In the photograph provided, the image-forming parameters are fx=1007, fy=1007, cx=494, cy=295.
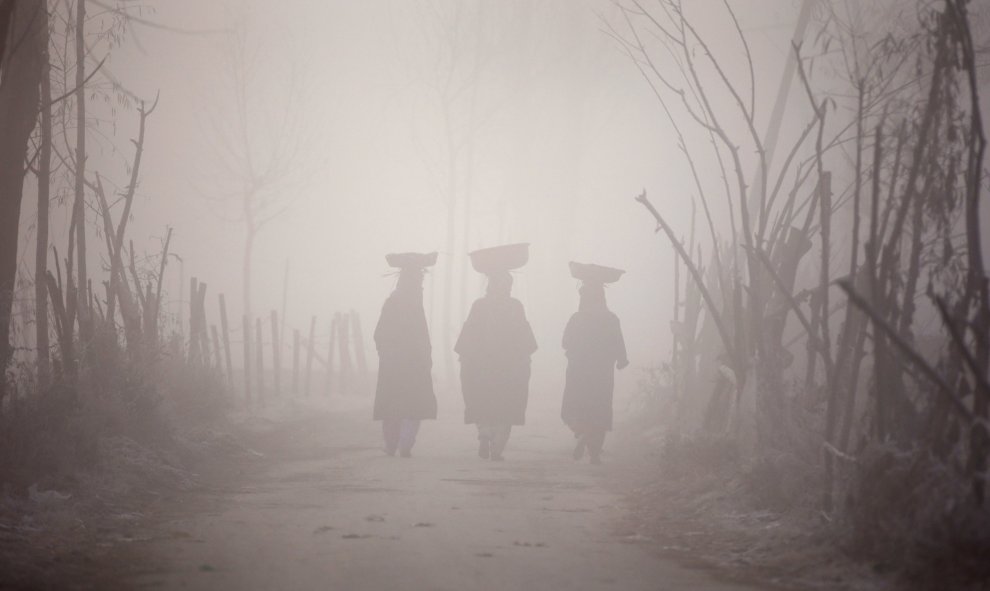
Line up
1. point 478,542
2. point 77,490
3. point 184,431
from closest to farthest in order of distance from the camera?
point 478,542
point 77,490
point 184,431

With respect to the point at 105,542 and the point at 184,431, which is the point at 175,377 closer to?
the point at 184,431

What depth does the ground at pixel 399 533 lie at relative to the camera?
5125 mm

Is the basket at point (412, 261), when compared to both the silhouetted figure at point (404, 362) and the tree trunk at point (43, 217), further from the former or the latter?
the tree trunk at point (43, 217)

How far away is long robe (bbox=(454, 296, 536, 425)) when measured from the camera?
1263cm

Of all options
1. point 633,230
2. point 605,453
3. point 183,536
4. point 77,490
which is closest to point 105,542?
point 183,536

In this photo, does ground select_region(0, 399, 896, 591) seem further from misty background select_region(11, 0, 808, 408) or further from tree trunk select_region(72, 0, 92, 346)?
misty background select_region(11, 0, 808, 408)

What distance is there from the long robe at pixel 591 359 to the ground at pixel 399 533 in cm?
132

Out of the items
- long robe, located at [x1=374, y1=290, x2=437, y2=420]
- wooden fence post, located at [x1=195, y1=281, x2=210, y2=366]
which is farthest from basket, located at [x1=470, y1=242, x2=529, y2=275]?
wooden fence post, located at [x1=195, y1=281, x2=210, y2=366]

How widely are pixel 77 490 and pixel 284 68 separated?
2744 cm

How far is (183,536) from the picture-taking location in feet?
20.6

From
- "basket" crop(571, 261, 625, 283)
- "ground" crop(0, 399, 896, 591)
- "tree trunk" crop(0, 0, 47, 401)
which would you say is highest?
"tree trunk" crop(0, 0, 47, 401)

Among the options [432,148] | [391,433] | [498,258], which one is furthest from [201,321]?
[432,148]

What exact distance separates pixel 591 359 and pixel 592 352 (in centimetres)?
9

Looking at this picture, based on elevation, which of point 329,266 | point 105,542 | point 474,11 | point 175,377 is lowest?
point 105,542
